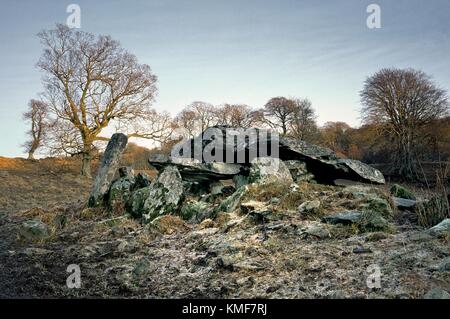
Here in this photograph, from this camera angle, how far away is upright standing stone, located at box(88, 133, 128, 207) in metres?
10.2

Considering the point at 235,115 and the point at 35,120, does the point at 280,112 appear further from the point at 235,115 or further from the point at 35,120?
the point at 35,120

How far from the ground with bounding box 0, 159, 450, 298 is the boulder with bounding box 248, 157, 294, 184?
1.17 metres

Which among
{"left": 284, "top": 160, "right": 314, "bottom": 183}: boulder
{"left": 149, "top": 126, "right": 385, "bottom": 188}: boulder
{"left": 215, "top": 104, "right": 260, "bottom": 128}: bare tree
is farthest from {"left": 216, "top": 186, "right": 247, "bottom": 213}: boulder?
{"left": 215, "top": 104, "right": 260, "bottom": 128}: bare tree

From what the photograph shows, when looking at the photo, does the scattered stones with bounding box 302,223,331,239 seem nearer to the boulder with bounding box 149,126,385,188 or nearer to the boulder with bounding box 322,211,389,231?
the boulder with bounding box 322,211,389,231

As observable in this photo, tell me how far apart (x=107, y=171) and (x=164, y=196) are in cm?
283

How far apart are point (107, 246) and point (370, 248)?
14.9 feet

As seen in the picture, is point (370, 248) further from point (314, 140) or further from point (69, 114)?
point (314, 140)

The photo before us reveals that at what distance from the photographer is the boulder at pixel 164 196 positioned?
333 inches

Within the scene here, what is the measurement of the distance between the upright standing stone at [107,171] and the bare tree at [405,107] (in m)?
21.3

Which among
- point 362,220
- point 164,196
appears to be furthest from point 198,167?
point 362,220

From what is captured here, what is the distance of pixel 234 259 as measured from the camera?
5.02 meters

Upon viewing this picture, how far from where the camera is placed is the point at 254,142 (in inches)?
392
